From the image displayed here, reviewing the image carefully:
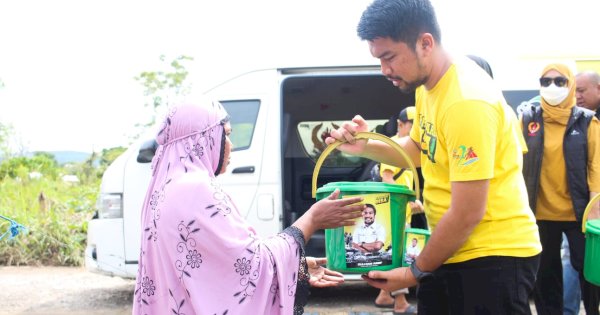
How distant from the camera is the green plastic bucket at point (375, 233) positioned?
2.11 meters

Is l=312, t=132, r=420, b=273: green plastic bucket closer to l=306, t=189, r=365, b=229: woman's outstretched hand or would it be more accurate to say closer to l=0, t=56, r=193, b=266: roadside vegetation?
l=306, t=189, r=365, b=229: woman's outstretched hand

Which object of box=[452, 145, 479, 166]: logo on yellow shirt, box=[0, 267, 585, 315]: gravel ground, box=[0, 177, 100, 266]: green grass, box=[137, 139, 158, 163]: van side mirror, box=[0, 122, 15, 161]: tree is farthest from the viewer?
box=[0, 122, 15, 161]: tree

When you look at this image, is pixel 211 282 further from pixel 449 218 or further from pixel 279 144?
pixel 279 144

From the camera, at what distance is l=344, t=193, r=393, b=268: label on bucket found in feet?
6.91

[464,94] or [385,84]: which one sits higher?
[385,84]

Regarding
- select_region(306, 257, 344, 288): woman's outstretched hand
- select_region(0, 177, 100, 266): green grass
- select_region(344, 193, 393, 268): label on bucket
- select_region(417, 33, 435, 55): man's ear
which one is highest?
select_region(417, 33, 435, 55): man's ear

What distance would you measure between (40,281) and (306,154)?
3489mm

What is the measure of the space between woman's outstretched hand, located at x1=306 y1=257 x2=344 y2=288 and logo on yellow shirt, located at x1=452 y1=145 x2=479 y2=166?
0.78 metres

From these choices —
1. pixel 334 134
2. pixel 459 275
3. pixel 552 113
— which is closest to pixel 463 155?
pixel 459 275

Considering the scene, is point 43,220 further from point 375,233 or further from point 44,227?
point 375,233

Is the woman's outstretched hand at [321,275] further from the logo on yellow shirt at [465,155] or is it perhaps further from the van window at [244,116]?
the van window at [244,116]

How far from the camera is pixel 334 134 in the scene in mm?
2389

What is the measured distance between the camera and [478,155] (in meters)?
1.85

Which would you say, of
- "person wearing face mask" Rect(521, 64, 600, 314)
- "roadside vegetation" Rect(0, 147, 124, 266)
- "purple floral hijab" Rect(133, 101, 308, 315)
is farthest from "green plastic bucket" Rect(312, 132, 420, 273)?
"roadside vegetation" Rect(0, 147, 124, 266)
